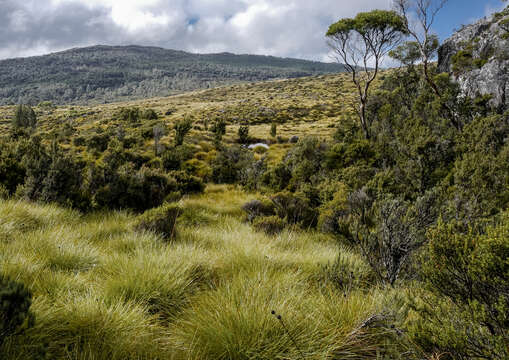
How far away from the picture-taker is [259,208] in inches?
361

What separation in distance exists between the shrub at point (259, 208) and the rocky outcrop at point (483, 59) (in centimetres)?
1496

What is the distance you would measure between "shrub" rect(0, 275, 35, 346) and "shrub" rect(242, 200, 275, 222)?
712 cm

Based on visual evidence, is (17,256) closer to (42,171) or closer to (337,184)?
(42,171)

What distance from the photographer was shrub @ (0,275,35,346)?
1655 mm

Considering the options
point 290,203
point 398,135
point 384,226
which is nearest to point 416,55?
point 398,135

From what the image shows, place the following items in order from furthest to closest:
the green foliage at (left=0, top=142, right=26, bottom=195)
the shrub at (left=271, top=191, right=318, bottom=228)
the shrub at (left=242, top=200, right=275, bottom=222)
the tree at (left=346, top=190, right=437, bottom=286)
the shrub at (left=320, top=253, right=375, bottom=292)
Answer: the shrub at (left=242, top=200, right=275, bottom=222)
the shrub at (left=271, top=191, right=318, bottom=228)
the green foliage at (left=0, top=142, right=26, bottom=195)
the tree at (left=346, top=190, right=437, bottom=286)
the shrub at (left=320, top=253, right=375, bottom=292)

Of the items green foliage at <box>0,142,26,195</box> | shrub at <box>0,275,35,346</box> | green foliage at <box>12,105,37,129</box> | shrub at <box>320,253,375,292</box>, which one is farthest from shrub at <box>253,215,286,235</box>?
green foliage at <box>12,105,37,129</box>

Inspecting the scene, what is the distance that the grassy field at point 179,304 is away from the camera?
2250 mm

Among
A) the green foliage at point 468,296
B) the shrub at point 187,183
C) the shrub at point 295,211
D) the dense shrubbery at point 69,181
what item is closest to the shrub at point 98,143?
the shrub at point 187,183

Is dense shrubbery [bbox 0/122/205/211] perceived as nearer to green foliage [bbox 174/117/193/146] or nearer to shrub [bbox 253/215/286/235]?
shrub [bbox 253/215/286/235]

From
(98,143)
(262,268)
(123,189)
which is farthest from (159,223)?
(98,143)

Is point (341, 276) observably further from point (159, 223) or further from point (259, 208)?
point (259, 208)

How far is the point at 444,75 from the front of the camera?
63.3 ft

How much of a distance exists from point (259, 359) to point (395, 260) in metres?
3.40
